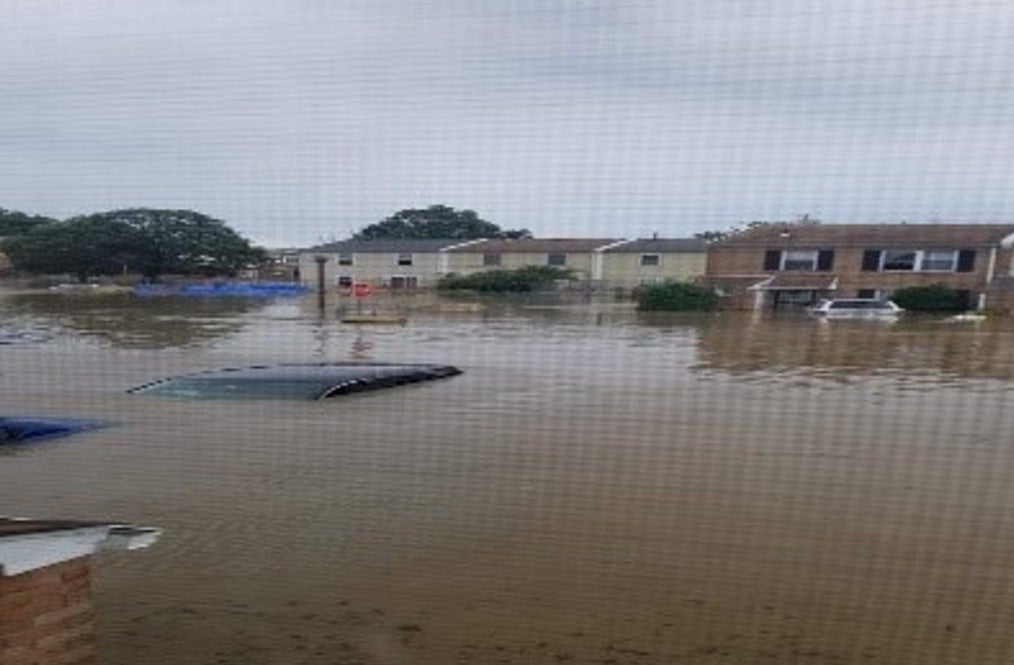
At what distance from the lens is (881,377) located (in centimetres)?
790

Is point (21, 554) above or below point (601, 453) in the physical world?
above

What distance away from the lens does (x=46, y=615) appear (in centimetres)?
133

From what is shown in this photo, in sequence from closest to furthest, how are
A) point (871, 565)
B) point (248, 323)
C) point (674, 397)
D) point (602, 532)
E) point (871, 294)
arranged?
point (871, 565) < point (602, 532) < point (674, 397) < point (248, 323) < point (871, 294)

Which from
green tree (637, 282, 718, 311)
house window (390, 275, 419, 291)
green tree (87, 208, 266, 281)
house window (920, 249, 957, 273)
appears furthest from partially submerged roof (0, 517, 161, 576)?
house window (390, 275, 419, 291)

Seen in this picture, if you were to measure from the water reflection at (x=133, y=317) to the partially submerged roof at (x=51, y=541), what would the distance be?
9991 millimetres

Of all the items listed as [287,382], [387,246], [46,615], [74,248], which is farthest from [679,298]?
[74,248]

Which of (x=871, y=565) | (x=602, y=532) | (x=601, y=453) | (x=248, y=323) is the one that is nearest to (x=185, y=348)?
(x=248, y=323)

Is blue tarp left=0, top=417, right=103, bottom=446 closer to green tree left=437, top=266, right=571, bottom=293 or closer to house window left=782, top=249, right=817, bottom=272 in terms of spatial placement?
house window left=782, top=249, right=817, bottom=272

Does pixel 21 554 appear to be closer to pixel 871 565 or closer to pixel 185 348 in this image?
pixel 871 565

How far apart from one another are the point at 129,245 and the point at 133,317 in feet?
24.3

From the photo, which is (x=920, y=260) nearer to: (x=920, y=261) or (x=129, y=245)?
(x=920, y=261)

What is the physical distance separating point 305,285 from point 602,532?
73.0 feet

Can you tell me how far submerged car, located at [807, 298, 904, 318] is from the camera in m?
14.9

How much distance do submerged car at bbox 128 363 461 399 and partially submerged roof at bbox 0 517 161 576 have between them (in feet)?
15.0
